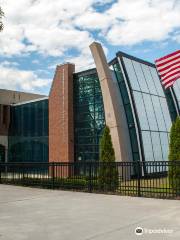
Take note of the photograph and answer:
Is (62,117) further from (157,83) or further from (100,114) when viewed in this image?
(157,83)

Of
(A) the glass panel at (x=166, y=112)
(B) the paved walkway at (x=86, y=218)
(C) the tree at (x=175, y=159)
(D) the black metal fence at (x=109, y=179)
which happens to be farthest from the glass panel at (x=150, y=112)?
(B) the paved walkway at (x=86, y=218)

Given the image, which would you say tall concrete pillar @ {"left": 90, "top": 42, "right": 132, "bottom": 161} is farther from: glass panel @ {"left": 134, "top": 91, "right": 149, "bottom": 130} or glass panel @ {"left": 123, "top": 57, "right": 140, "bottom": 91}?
glass panel @ {"left": 123, "top": 57, "right": 140, "bottom": 91}

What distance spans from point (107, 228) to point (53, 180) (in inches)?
354

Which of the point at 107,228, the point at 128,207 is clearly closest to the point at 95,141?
the point at 128,207

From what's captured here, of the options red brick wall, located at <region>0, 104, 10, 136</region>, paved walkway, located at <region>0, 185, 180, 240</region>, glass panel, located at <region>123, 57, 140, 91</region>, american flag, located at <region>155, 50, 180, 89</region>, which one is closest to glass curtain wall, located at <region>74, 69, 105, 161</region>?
glass panel, located at <region>123, 57, 140, 91</region>

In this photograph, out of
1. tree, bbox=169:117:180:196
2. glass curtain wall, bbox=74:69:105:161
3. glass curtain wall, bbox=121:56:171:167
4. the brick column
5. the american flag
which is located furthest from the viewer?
the brick column

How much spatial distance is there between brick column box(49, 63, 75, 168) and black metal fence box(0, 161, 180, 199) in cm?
1358

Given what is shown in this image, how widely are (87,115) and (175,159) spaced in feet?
61.6

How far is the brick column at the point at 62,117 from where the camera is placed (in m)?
33.3

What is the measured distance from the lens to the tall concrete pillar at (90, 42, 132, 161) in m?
26.9

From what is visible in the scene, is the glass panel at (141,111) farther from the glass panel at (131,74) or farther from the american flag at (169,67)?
the american flag at (169,67)

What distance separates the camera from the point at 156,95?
3150 cm

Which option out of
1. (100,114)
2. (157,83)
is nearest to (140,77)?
(157,83)

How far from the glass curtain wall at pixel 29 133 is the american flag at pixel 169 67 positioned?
21626mm
